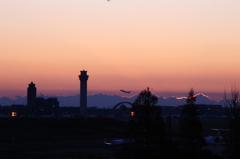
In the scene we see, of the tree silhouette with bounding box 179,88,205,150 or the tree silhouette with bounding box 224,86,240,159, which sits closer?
the tree silhouette with bounding box 224,86,240,159

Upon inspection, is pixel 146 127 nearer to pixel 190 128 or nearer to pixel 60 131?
pixel 190 128

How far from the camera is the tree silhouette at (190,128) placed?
4775 centimetres

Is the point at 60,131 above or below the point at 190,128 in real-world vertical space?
below

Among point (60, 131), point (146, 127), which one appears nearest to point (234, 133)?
point (146, 127)

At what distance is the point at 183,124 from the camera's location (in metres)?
49.1

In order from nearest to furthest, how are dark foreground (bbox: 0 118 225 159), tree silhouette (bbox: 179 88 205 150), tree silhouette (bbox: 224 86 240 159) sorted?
tree silhouette (bbox: 224 86 240 159) < tree silhouette (bbox: 179 88 205 150) < dark foreground (bbox: 0 118 225 159)

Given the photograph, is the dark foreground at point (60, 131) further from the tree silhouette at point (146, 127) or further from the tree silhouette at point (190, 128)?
the tree silhouette at point (146, 127)

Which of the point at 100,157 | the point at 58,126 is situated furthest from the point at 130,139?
the point at 58,126

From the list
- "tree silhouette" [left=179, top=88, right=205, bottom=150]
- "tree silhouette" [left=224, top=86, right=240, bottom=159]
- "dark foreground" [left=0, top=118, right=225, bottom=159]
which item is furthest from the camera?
"dark foreground" [left=0, top=118, right=225, bottom=159]

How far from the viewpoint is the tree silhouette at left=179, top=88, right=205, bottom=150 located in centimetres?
4775

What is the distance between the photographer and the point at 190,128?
48.4 metres

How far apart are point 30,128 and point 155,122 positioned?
10095cm

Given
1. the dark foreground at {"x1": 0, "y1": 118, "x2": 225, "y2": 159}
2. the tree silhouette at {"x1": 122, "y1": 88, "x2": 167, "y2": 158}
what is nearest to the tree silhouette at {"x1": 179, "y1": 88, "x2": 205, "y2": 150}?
the tree silhouette at {"x1": 122, "y1": 88, "x2": 167, "y2": 158}

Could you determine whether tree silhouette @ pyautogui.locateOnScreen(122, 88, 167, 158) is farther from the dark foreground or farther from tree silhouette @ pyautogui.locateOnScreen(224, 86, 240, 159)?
the dark foreground
